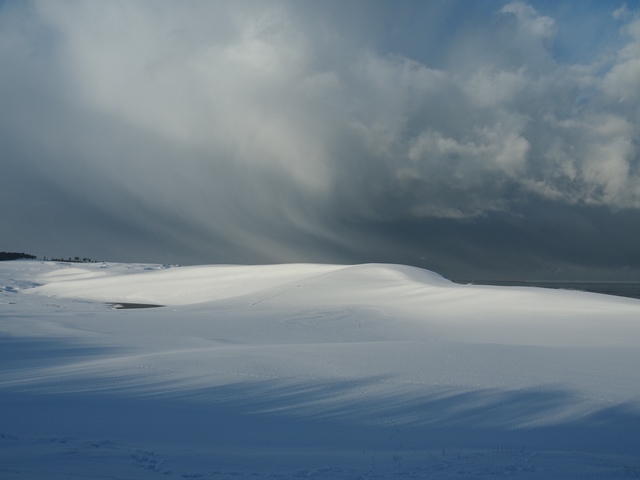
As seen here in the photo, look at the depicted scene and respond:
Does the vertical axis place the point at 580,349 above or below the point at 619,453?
above

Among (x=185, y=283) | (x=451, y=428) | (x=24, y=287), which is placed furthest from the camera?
(x=24, y=287)

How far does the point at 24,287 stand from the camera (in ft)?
140

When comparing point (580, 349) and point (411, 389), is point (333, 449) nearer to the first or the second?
point (411, 389)

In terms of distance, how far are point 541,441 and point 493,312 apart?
1491 cm

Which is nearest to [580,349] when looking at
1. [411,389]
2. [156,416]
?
[411,389]

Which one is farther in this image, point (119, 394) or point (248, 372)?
point (248, 372)

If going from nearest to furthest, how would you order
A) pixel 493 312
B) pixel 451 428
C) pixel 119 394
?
1. pixel 451 428
2. pixel 119 394
3. pixel 493 312

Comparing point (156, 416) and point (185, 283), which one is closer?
point (156, 416)

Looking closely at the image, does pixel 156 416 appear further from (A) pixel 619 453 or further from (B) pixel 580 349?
(B) pixel 580 349

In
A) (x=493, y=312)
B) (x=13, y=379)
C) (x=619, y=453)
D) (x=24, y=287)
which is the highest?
(x=24, y=287)

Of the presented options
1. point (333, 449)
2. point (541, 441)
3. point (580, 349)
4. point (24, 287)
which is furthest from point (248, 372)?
point (24, 287)

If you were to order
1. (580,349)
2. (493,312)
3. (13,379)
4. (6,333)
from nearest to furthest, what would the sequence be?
(13,379), (580,349), (6,333), (493,312)

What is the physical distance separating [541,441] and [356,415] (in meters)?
2.26

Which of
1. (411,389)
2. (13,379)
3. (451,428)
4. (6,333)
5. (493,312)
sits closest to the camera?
(451,428)
